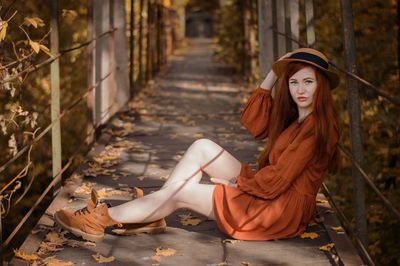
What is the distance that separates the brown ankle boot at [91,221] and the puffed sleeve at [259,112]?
1.03m

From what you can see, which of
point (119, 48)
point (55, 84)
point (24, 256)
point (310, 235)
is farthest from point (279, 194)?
point (119, 48)

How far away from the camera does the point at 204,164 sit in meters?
4.57

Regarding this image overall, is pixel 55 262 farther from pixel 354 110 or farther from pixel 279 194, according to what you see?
pixel 354 110

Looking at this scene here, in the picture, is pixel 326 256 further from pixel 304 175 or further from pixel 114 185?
pixel 114 185

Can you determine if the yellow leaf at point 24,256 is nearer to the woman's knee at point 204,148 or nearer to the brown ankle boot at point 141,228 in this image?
the brown ankle boot at point 141,228

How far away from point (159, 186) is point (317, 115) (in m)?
1.88

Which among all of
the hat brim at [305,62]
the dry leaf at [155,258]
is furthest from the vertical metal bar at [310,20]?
the dry leaf at [155,258]

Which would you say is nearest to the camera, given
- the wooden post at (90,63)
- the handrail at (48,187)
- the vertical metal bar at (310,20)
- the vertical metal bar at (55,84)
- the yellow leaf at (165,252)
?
the handrail at (48,187)

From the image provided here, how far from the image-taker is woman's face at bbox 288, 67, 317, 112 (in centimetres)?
426

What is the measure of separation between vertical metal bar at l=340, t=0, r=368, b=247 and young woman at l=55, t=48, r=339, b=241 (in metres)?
0.22

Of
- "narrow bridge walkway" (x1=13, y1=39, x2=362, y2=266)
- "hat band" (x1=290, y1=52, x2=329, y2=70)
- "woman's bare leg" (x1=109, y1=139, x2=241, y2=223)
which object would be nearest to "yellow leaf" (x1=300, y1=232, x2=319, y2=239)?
"narrow bridge walkway" (x1=13, y1=39, x2=362, y2=266)

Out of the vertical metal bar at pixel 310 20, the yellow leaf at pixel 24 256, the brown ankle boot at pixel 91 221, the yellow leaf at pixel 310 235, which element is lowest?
the yellow leaf at pixel 310 235

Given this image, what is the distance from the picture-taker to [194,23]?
48094mm

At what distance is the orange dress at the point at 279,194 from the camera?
13.8ft
